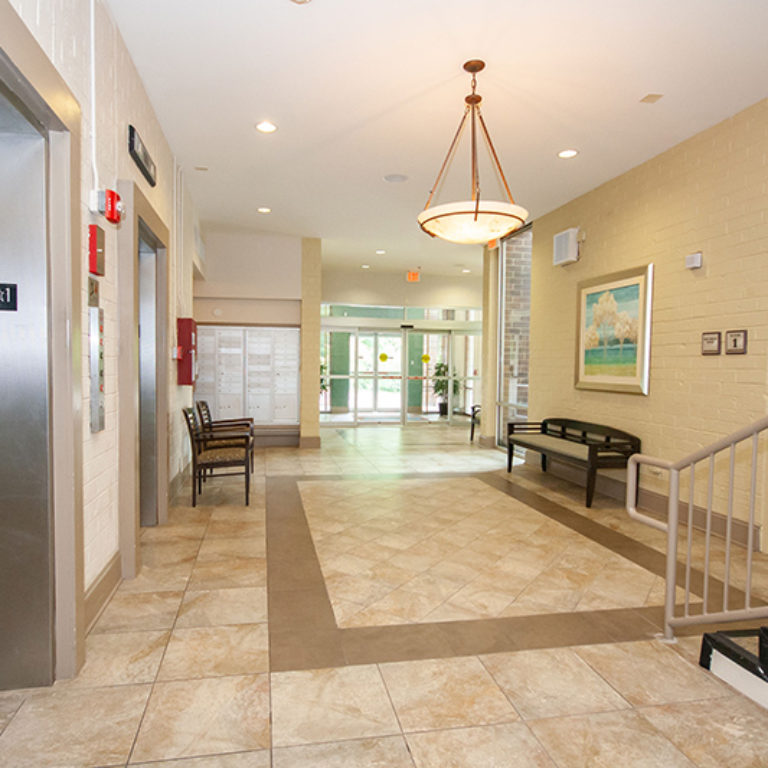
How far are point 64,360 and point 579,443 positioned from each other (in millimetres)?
5174

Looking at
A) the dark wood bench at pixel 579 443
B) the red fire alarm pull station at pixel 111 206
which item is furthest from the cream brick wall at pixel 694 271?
the red fire alarm pull station at pixel 111 206

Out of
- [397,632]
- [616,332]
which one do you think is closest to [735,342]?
[616,332]

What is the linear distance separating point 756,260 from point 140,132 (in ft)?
15.2

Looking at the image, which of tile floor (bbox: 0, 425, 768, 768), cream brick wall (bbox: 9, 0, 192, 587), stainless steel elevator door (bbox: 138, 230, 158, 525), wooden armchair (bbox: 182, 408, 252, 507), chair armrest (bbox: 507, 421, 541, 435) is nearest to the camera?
tile floor (bbox: 0, 425, 768, 768)

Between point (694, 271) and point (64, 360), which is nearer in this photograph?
point (64, 360)

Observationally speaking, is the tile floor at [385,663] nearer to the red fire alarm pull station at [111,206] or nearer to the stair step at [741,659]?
the stair step at [741,659]

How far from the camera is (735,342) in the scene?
4246 mm

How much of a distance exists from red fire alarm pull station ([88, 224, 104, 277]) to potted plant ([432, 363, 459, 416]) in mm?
9887

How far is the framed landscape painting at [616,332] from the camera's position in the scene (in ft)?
17.3

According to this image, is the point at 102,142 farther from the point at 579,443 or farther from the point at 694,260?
the point at 579,443

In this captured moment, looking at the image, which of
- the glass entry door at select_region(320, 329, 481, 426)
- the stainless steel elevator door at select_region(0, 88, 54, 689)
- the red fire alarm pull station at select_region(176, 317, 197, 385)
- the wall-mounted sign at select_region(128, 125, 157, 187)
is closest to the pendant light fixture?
the wall-mounted sign at select_region(128, 125, 157, 187)

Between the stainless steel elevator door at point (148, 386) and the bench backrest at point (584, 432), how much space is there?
172 inches

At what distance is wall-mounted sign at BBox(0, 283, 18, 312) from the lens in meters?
2.10

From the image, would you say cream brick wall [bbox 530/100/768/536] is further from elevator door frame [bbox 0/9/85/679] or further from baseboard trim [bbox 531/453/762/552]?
→ elevator door frame [bbox 0/9/85/679]
